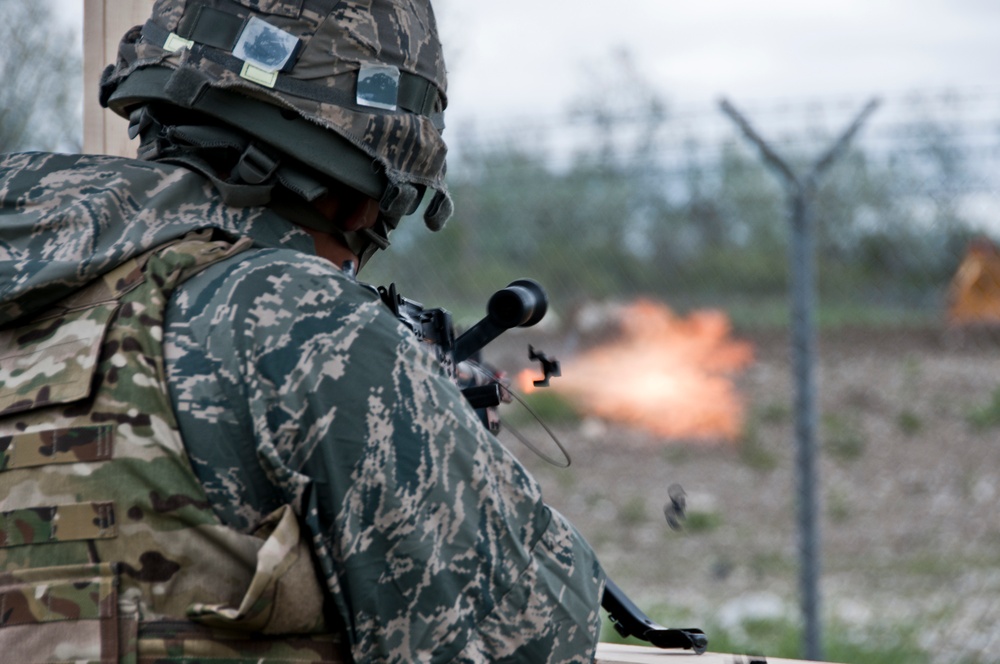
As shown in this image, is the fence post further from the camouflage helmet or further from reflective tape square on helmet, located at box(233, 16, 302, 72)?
reflective tape square on helmet, located at box(233, 16, 302, 72)

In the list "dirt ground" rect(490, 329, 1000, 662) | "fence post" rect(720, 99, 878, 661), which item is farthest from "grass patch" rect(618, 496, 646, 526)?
"fence post" rect(720, 99, 878, 661)

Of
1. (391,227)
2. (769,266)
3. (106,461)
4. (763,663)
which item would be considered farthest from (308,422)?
(769,266)

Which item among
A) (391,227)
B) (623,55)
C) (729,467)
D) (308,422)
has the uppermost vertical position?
(623,55)

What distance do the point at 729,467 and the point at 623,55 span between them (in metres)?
3.60

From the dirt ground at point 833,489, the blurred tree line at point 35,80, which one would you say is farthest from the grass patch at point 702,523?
the blurred tree line at point 35,80

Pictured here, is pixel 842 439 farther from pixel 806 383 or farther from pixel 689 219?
pixel 806 383

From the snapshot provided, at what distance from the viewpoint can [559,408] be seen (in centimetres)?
728

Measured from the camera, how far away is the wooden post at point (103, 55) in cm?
262

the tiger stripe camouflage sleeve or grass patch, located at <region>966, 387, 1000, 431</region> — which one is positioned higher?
grass patch, located at <region>966, 387, 1000, 431</region>

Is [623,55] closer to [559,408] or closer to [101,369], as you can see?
[559,408]

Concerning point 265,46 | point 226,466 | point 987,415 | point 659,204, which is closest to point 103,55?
point 265,46

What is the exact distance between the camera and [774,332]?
7742 millimetres

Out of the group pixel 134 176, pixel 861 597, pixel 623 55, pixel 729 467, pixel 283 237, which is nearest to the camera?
pixel 134 176

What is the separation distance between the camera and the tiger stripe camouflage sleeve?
1549mm
